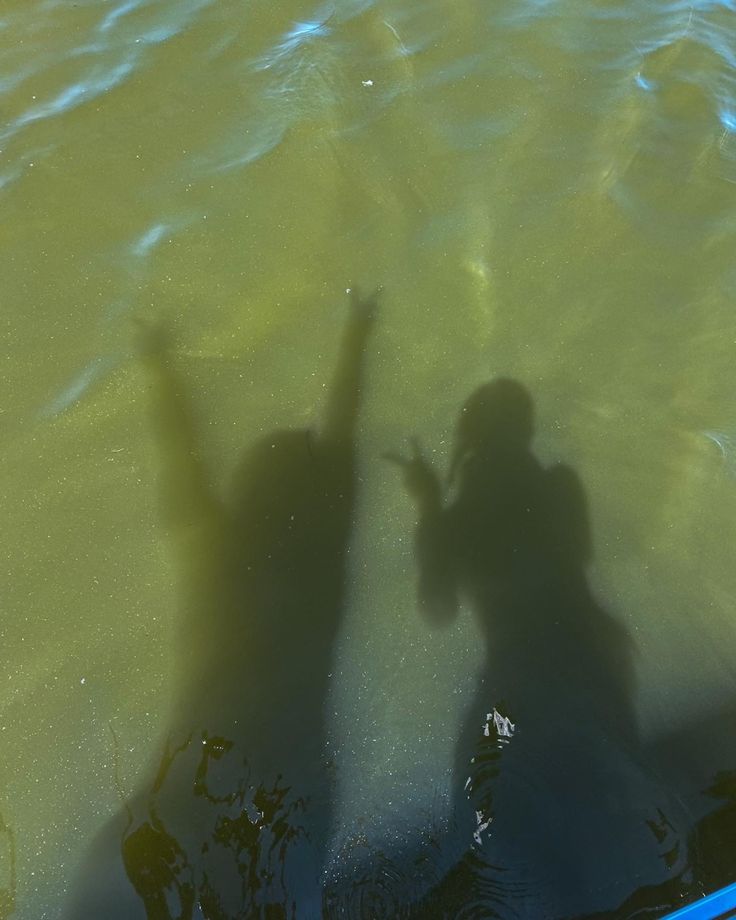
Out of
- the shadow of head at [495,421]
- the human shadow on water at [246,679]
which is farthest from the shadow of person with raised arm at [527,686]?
the human shadow on water at [246,679]

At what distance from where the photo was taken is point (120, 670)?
2.49 m

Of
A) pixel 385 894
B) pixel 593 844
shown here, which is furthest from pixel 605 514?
pixel 385 894

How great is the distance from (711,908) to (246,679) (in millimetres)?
1572

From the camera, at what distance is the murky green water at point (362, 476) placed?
89.0 inches

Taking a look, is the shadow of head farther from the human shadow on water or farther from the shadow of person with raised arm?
the human shadow on water

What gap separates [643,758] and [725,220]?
9.34 feet

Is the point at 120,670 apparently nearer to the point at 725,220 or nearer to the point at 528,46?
the point at 725,220

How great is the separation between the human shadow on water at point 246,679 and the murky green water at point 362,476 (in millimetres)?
11

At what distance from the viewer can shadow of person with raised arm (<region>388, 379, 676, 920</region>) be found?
2209 mm

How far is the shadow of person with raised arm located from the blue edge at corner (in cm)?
50

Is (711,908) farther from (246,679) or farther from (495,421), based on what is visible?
(495,421)

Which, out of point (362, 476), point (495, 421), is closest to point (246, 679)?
point (362, 476)

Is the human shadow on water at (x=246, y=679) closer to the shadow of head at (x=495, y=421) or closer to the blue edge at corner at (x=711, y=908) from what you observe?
the shadow of head at (x=495, y=421)

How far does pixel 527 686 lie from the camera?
2.51 m
